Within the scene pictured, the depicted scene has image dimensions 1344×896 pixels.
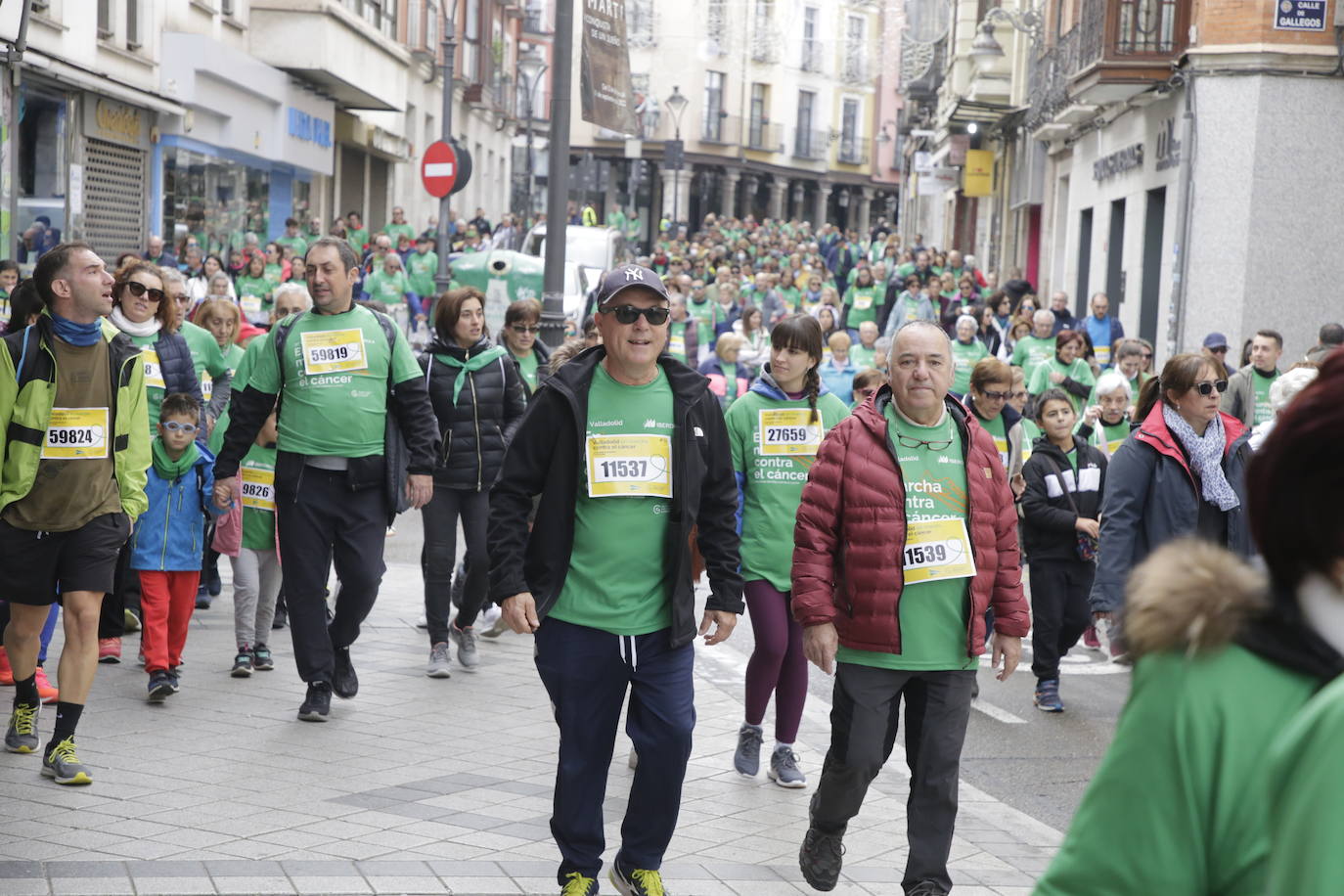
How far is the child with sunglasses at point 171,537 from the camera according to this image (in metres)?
7.97

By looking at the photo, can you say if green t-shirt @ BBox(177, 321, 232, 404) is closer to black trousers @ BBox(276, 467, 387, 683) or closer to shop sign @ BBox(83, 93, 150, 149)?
black trousers @ BBox(276, 467, 387, 683)

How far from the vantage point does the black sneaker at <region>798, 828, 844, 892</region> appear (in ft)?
17.2

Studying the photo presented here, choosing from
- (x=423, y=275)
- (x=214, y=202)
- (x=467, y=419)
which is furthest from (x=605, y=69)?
(x=423, y=275)

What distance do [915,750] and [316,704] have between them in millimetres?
3259

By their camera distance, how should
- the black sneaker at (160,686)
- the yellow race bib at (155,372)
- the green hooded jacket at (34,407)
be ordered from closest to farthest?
1. the green hooded jacket at (34,407)
2. the black sneaker at (160,686)
3. the yellow race bib at (155,372)

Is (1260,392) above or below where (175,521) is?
above

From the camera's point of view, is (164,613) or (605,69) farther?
(605,69)

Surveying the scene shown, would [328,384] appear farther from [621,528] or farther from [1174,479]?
[1174,479]

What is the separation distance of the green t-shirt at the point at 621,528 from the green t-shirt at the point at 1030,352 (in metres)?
13.2

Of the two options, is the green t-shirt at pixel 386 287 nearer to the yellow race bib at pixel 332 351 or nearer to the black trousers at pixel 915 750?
the yellow race bib at pixel 332 351

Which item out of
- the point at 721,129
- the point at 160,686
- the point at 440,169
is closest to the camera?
the point at 160,686

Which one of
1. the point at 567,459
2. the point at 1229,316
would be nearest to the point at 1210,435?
the point at 567,459

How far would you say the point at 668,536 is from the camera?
516 cm

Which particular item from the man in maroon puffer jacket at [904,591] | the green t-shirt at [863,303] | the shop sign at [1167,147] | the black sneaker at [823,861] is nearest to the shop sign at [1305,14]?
the shop sign at [1167,147]
